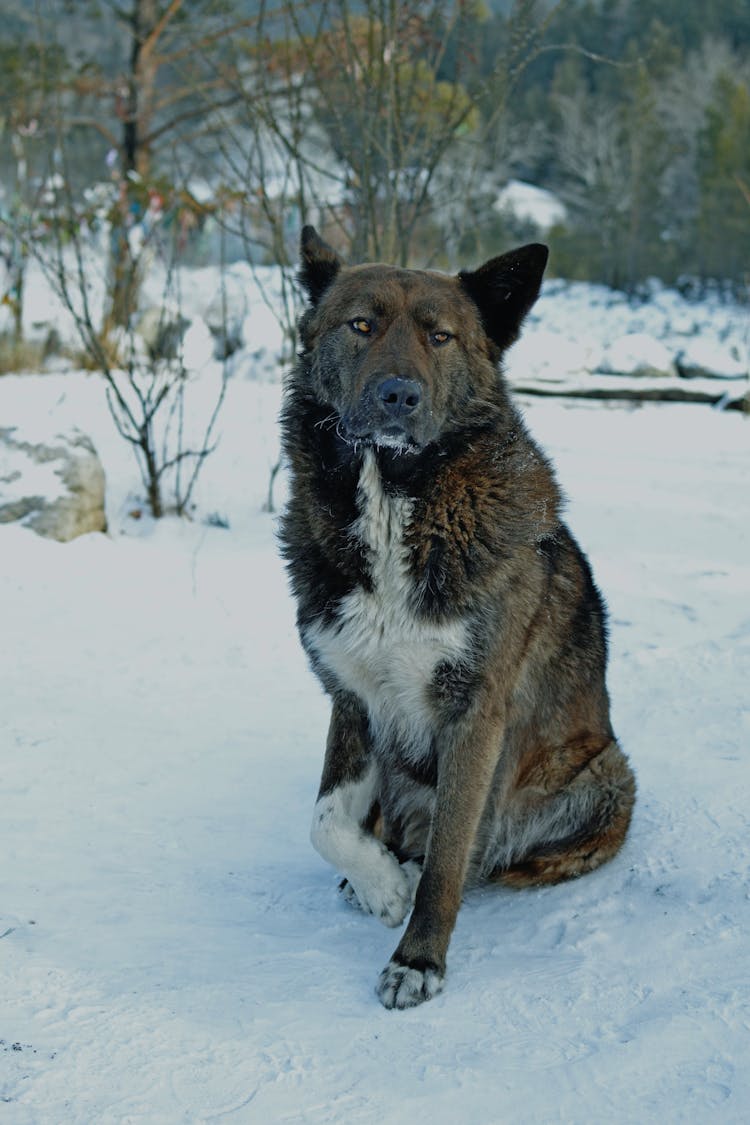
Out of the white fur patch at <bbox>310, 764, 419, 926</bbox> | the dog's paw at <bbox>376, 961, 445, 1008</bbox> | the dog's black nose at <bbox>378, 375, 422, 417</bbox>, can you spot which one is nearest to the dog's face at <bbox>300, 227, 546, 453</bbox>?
the dog's black nose at <bbox>378, 375, 422, 417</bbox>

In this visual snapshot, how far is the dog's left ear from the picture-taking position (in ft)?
9.52

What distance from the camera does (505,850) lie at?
2.89m

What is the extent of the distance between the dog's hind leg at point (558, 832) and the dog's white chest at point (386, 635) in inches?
15.7

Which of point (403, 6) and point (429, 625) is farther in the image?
point (403, 6)

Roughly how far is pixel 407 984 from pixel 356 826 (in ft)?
1.69

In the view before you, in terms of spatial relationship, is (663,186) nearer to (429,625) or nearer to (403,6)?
(403,6)

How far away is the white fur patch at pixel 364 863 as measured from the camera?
8.86 feet

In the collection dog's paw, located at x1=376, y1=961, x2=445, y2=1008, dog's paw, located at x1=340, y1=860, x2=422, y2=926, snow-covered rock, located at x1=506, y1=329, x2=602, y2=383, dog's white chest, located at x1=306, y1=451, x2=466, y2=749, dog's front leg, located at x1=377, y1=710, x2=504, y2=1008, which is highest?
dog's white chest, located at x1=306, y1=451, x2=466, y2=749

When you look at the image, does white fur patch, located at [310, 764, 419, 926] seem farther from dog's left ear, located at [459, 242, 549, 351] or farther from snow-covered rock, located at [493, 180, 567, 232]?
snow-covered rock, located at [493, 180, 567, 232]

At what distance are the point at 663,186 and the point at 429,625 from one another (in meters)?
47.7

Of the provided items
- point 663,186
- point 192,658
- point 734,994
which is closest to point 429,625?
point 734,994

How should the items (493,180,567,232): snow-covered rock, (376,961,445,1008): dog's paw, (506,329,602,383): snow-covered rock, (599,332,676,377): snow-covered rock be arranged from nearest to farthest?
(376,961,445,1008): dog's paw < (506,329,602,383): snow-covered rock < (599,332,676,377): snow-covered rock < (493,180,567,232): snow-covered rock

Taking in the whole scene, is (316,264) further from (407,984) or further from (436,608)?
(407,984)

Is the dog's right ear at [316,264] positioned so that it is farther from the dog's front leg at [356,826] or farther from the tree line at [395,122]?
the tree line at [395,122]
